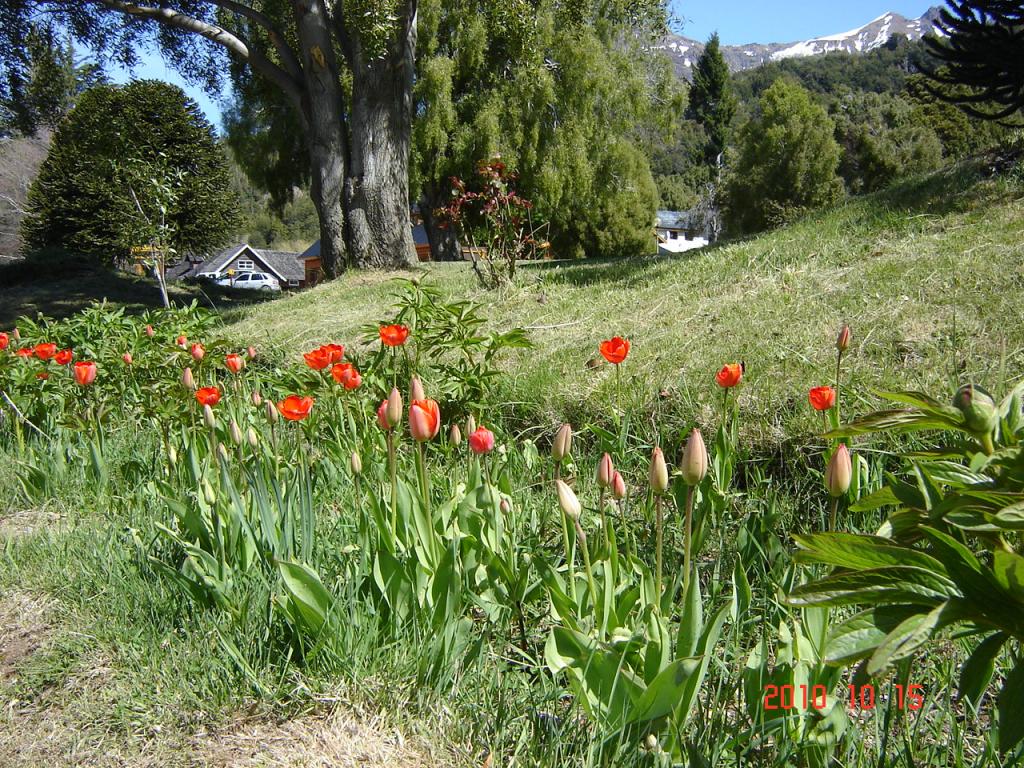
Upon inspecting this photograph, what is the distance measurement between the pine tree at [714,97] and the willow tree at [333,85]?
68.4m

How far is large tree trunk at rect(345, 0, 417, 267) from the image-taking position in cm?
1041

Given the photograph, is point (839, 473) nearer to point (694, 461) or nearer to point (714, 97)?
point (694, 461)

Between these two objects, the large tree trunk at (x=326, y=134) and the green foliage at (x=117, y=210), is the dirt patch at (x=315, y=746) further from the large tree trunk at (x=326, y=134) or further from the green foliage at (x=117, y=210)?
the green foliage at (x=117, y=210)

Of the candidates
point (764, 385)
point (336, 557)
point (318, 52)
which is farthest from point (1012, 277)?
point (318, 52)

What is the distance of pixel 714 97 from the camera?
75.6m

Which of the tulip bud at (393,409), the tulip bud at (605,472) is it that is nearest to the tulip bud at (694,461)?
the tulip bud at (605,472)

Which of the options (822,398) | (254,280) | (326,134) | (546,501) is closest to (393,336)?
(546,501)

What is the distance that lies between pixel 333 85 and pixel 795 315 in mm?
9017

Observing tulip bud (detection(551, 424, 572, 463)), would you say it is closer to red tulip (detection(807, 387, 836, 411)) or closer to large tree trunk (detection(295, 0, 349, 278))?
red tulip (detection(807, 387, 836, 411))

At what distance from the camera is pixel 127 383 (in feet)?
12.8

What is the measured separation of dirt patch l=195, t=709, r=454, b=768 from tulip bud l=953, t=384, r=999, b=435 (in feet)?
3.28

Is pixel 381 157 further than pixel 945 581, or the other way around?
pixel 381 157

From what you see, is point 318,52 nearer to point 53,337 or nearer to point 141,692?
point 53,337

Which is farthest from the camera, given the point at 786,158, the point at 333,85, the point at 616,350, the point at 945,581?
the point at 786,158
